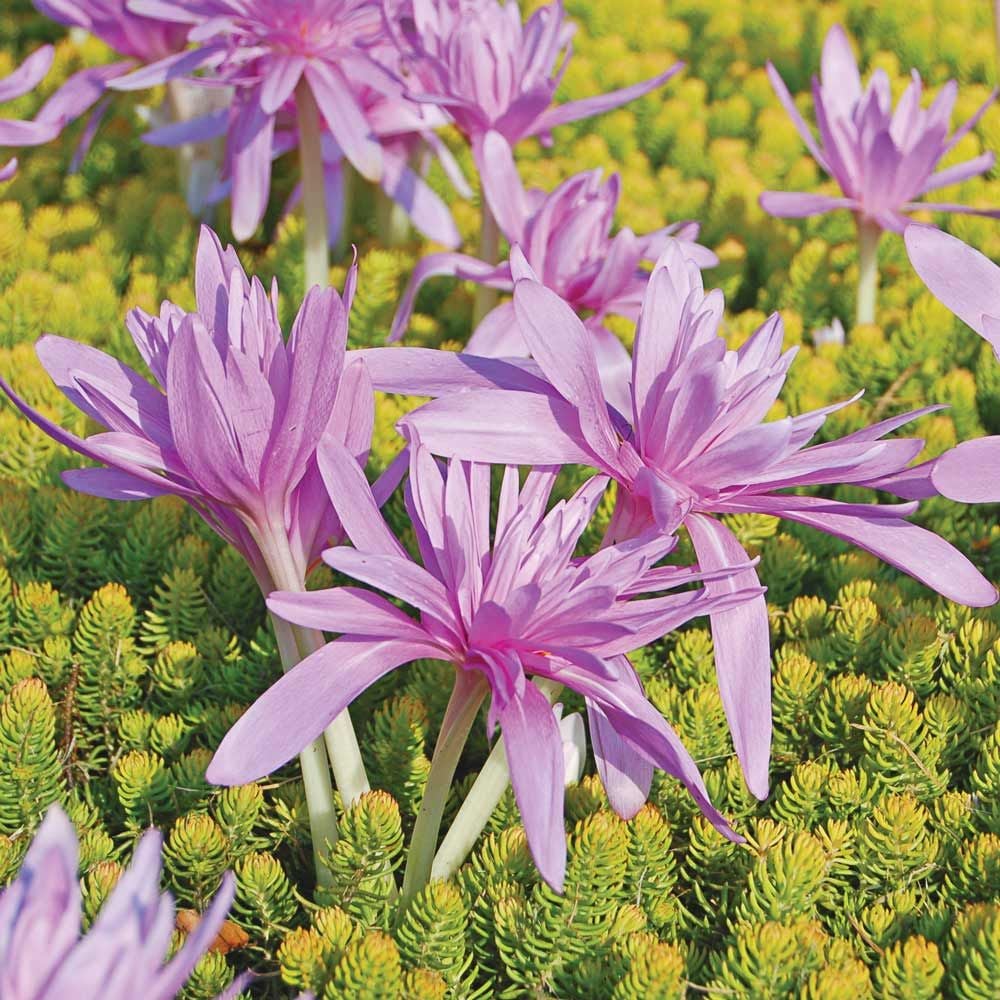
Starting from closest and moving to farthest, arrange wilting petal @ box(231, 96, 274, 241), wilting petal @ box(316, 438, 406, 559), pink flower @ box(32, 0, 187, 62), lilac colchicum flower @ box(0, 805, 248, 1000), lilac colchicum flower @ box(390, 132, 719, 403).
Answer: lilac colchicum flower @ box(0, 805, 248, 1000) < wilting petal @ box(316, 438, 406, 559) < lilac colchicum flower @ box(390, 132, 719, 403) < wilting petal @ box(231, 96, 274, 241) < pink flower @ box(32, 0, 187, 62)

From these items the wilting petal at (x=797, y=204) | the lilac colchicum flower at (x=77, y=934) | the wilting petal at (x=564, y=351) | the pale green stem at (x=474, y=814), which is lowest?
the pale green stem at (x=474, y=814)

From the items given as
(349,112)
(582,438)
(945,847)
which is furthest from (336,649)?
(349,112)

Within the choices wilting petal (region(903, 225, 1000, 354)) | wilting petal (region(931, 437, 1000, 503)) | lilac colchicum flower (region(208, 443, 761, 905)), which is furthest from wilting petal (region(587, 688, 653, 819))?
wilting petal (region(903, 225, 1000, 354))

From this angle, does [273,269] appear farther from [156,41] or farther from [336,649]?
[336,649]

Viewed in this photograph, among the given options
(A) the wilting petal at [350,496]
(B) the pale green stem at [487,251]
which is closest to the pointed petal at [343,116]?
(B) the pale green stem at [487,251]

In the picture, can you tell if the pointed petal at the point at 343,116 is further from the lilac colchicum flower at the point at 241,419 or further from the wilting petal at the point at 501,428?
the wilting petal at the point at 501,428

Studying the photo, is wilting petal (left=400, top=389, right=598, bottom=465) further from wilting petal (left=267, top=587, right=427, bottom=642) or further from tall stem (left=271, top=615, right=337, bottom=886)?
tall stem (left=271, top=615, right=337, bottom=886)

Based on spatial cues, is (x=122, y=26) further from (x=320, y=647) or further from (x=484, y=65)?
(x=320, y=647)
